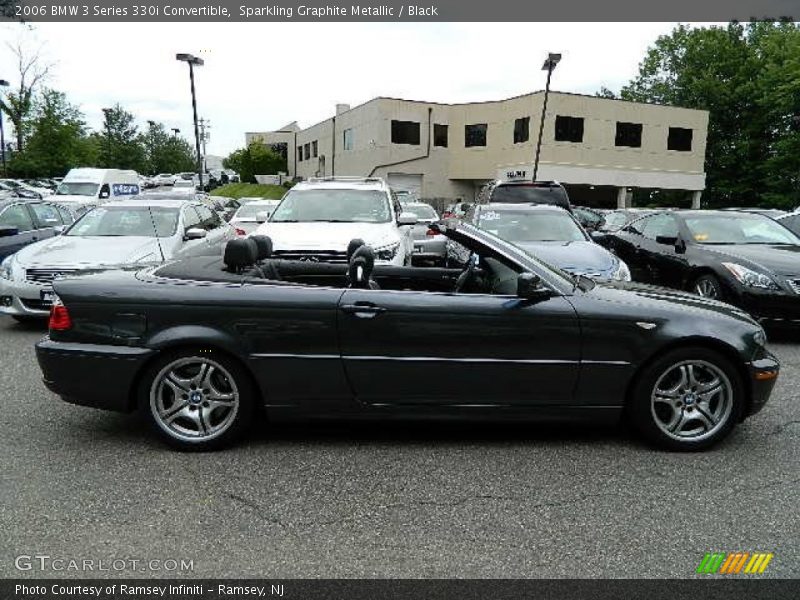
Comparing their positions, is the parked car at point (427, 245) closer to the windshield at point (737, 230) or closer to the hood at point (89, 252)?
the windshield at point (737, 230)

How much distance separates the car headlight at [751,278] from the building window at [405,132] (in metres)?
36.4

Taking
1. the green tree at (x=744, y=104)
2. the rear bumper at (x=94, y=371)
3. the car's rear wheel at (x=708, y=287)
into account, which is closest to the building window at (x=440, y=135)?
the green tree at (x=744, y=104)

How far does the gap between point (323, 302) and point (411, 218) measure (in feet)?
16.9

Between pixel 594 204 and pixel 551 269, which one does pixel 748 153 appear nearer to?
pixel 594 204

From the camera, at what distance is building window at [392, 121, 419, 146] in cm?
4219

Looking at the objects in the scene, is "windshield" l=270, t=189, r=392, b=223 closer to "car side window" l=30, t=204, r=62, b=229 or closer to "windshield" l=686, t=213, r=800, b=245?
"windshield" l=686, t=213, r=800, b=245

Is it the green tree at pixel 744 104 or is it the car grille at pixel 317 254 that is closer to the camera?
the car grille at pixel 317 254

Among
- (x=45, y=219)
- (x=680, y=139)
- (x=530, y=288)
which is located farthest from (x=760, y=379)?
(x=680, y=139)

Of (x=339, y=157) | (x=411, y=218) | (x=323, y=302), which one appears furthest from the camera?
(x=339, y=157)

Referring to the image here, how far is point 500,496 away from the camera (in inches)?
137

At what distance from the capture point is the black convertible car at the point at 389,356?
392cm

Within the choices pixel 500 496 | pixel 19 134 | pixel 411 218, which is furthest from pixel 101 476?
pixel 19 134

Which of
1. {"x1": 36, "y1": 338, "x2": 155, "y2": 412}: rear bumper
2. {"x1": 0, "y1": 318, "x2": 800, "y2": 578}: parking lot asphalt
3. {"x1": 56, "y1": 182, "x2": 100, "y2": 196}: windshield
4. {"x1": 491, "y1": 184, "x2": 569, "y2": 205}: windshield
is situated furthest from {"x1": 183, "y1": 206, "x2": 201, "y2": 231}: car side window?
{"x1": 56, "y1": 182, "x2": 100, "y2": 196}: windshield

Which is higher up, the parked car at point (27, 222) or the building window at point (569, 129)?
the building window at point (569, 129)
